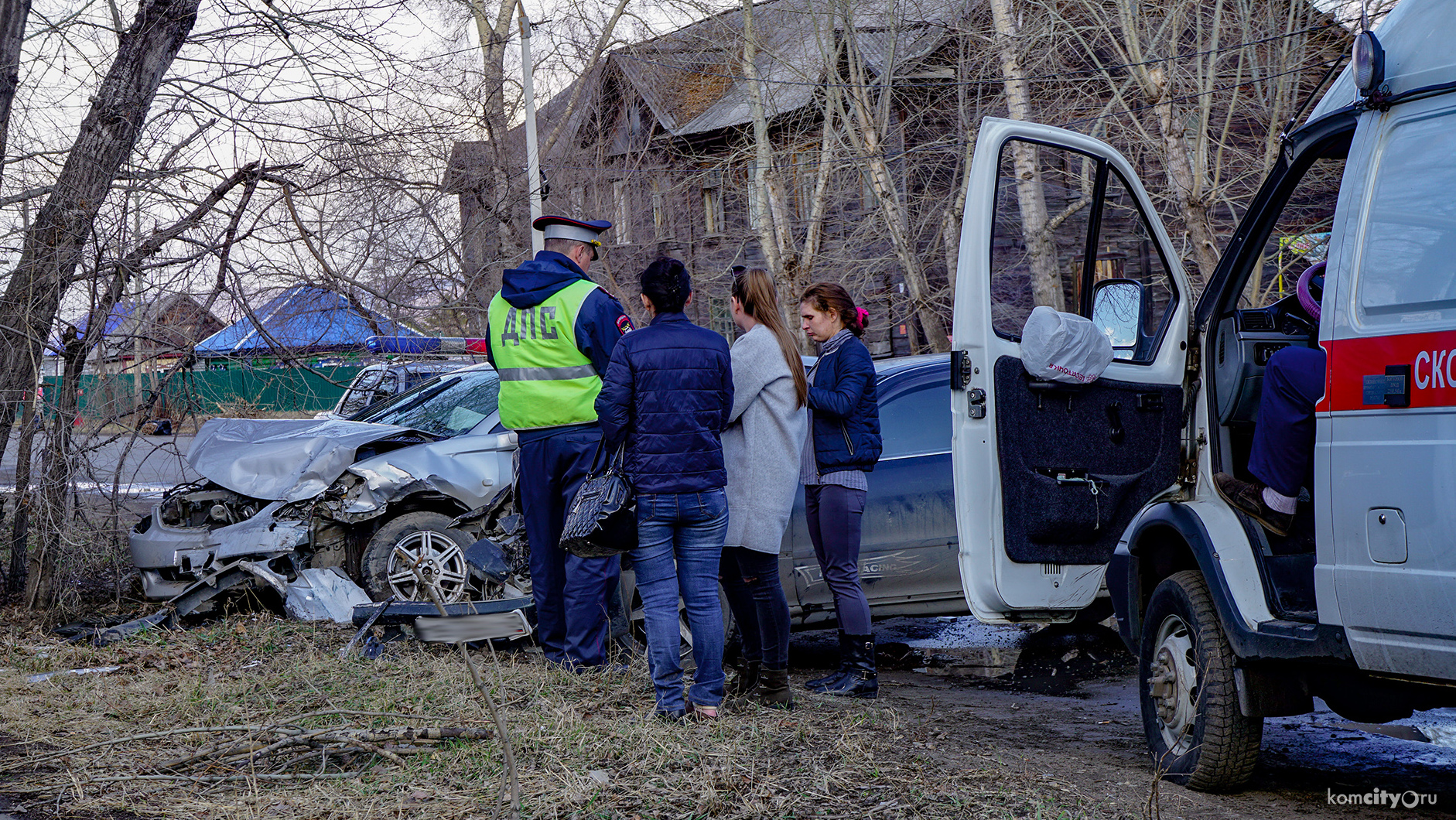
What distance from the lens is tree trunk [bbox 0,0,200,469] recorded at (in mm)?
A: 6711

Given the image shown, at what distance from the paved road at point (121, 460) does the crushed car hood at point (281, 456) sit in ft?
0.51

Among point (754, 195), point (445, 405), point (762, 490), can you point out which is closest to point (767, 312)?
point (762, 490)

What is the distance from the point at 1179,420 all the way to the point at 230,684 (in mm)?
4124

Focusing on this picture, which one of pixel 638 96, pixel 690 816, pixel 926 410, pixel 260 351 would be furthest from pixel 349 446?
pixel 638 96

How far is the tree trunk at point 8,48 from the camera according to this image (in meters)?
6.94

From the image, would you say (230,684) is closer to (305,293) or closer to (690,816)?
(690,816)

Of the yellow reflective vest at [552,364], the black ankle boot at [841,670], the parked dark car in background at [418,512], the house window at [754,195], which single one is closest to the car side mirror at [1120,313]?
the parked dark car in background at [418,512]

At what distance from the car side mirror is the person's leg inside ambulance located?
1102 millimetres

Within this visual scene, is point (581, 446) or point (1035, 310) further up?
point (1035, 310)

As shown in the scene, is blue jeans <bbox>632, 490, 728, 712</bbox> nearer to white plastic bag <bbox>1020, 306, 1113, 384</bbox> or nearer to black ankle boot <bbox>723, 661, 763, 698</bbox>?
black ankle boot <bbox>723, 661, 763, 698</bbox>

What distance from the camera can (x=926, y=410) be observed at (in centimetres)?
634

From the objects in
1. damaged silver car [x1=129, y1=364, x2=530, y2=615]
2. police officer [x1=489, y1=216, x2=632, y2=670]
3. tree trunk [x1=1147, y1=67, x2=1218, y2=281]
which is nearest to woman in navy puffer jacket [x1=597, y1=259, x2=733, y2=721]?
police officer [x1=489, y1=216, x2=632, y2=670]

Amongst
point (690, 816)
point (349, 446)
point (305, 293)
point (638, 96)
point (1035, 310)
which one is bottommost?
point (690, 816)

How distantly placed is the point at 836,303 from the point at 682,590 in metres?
1.63
